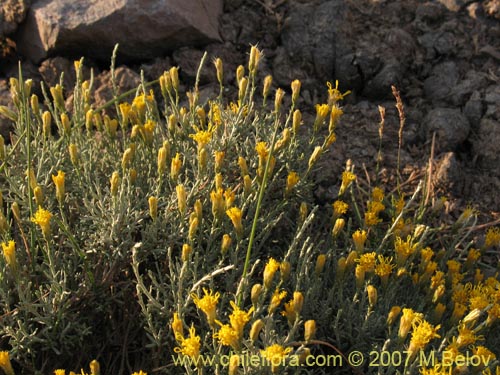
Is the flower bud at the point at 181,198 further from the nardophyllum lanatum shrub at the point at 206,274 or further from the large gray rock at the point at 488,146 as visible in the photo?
the large gray rock at the point at 488,146


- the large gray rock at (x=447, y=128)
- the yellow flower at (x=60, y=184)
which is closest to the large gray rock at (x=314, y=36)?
the large gray rock at (x=447, y=128)

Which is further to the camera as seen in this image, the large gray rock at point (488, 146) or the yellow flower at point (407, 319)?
the large gray rock at point (488, 146)

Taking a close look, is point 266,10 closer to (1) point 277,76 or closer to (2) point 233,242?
(1) point 277,76

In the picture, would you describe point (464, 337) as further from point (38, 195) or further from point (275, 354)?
point (38, 195)

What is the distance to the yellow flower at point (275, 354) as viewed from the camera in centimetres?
186

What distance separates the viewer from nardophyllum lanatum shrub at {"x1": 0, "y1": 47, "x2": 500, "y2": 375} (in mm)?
2090

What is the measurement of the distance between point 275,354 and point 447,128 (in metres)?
2.10

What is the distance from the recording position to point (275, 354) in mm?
1864

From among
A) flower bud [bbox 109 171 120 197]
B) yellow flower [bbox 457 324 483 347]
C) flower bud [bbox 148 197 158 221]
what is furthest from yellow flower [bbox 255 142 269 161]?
yellow flower [bbox 457 324 483 347]

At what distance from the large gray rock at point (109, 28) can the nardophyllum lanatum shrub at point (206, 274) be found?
91 centimetres

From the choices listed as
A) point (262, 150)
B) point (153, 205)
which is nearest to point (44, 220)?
point (153, 205)

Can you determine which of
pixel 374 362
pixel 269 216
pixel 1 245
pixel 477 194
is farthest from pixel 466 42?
pixel 1 245

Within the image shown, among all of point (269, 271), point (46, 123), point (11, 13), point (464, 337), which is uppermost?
point (11, 13)

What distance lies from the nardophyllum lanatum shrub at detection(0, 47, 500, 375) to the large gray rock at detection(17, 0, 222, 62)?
0.91 metres
